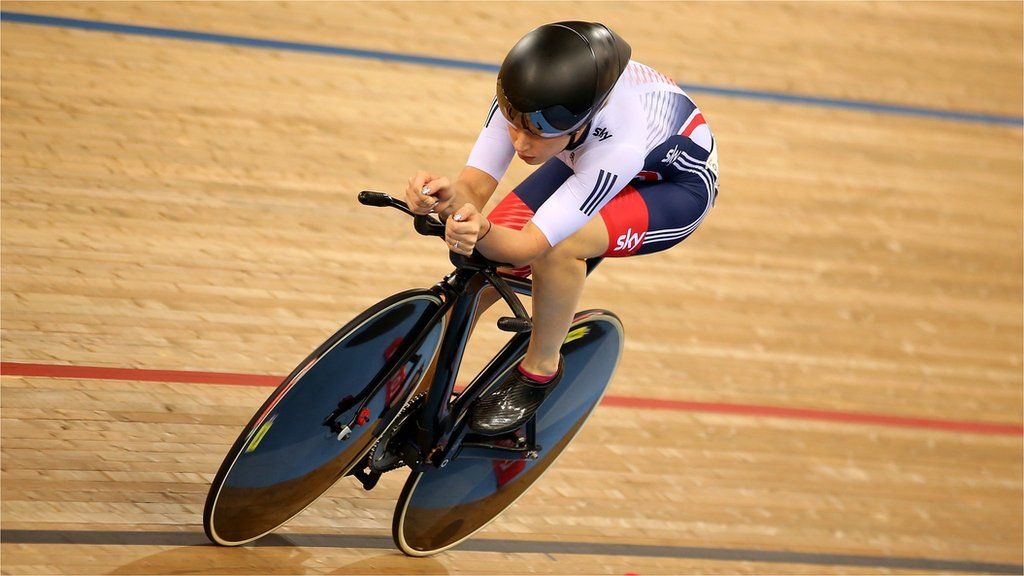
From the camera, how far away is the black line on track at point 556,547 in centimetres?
238

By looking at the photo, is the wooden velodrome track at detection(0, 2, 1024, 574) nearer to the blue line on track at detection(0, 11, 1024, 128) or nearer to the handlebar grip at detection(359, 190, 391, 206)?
the blue line on track at detection(0, 11, 1024, 128)

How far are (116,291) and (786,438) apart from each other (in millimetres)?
2028

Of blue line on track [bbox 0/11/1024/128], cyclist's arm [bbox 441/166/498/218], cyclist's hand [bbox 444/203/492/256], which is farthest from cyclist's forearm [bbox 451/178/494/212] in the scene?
blue line on track [bbox 0/11/1024/128]

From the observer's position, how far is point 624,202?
2184 mm

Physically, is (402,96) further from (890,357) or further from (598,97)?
(598,97)

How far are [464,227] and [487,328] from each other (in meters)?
1.65

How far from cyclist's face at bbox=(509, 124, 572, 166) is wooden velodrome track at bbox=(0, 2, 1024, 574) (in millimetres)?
1116

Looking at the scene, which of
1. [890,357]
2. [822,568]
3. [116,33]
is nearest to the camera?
[822,568]

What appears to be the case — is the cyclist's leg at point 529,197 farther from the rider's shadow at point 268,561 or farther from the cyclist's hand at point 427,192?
the rider's shadow at point 268,561

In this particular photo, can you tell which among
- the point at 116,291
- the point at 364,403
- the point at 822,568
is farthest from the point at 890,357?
the point at 116,291

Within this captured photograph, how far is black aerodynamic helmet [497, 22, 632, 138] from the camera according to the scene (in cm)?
182

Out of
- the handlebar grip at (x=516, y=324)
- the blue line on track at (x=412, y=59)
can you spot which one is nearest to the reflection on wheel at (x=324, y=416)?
the handlebar grip at (x=516, y=324)

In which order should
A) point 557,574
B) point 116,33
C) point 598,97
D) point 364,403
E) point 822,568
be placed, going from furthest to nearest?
point 116,33 < point 822,568 < point 557,574 < point 364,403 < point 598,97

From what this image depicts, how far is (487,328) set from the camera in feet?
11.0
